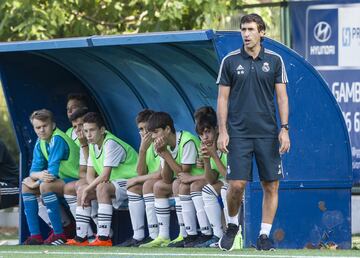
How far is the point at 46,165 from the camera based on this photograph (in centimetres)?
1416

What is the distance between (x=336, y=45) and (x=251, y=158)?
4.93 m

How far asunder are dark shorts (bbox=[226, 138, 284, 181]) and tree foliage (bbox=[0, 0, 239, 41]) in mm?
4970

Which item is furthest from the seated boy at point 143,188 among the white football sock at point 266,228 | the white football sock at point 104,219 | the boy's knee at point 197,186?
the white football sock at point 266,228

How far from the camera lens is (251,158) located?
11.3m

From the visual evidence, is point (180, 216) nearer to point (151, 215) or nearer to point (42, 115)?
point (151, 215)

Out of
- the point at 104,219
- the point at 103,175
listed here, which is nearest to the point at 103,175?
the point at 103,175

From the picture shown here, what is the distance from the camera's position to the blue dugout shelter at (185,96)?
12266 mm

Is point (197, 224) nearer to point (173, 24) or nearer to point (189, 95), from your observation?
point (189, 95)

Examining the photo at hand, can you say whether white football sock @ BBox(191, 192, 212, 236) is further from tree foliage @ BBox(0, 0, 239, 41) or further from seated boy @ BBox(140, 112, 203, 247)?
tree foliage @ BBox(0, 0, 239, 41)

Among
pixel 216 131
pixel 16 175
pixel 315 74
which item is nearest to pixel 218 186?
pixel 216 131

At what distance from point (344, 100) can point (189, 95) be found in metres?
2.49

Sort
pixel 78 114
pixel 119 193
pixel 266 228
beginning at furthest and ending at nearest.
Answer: pixel 78 114, pixel 119 193, pixel 266 228

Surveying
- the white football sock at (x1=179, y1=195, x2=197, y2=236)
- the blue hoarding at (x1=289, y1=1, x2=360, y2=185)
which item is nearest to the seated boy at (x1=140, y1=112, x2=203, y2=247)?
the white football sock at (x1=179, y1=195, x2=197, y2=236)

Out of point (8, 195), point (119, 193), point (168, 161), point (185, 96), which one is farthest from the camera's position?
point (8, 195)
